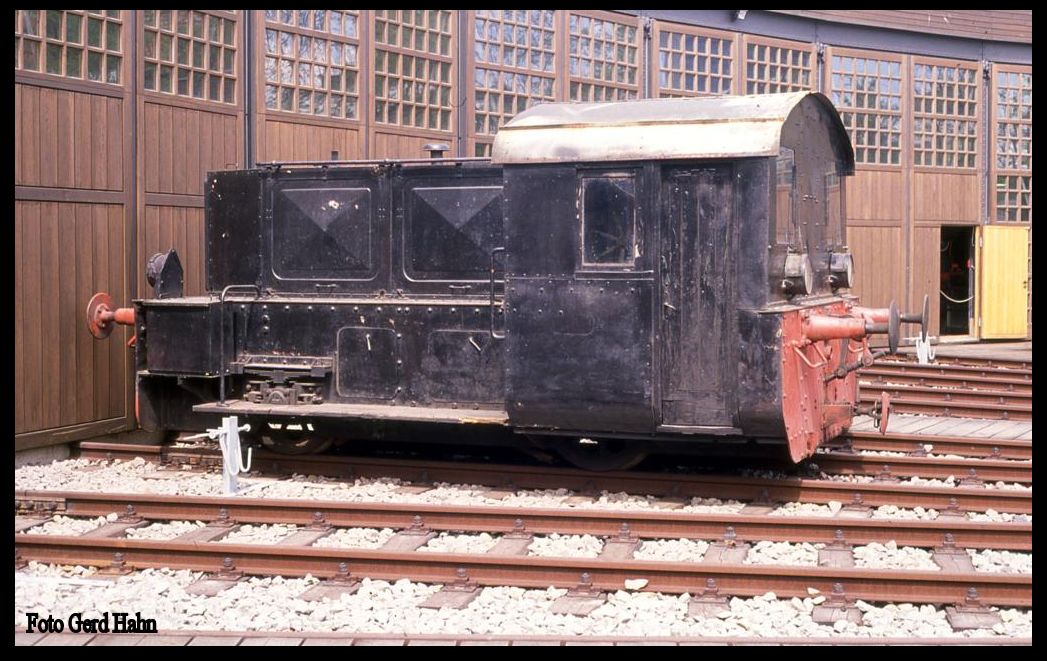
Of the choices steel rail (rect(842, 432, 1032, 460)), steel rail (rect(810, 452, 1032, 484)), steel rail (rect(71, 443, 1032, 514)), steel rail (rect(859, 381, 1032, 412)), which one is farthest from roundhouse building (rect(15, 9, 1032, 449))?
steel rail (rect(859, 381, 1032, 412))

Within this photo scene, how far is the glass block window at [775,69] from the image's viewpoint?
18.6 m

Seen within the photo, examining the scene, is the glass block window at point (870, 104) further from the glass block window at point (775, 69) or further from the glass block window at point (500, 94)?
the glass block window at point (500, 94)

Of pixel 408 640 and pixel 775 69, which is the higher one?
→ pixel 775 69

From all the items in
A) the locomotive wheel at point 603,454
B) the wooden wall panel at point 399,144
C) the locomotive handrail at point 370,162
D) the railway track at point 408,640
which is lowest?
the railway track at point 408,640

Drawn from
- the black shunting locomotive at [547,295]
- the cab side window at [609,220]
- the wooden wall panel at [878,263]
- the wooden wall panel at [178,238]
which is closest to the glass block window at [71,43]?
the wooden wall panel at [178,238]

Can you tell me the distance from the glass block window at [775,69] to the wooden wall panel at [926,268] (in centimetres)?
355

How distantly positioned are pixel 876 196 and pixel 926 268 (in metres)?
1.70

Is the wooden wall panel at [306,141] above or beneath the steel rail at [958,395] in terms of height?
above

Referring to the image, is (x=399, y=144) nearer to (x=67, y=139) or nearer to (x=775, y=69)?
(x=67, y=139)

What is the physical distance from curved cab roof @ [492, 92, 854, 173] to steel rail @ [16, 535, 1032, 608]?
2895 millimetres

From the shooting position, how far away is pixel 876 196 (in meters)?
19.8

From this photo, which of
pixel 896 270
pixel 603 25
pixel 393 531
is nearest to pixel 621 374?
pixel 393 531

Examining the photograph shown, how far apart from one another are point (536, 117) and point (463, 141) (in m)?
6.96

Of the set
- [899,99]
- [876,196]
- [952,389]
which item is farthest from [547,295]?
[899,99]
